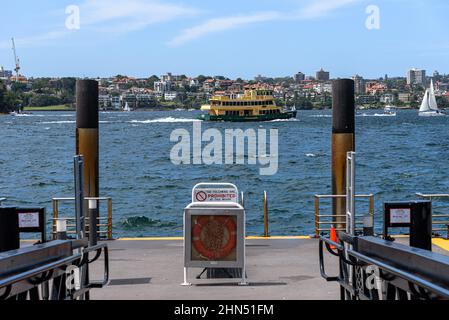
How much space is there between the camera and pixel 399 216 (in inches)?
450

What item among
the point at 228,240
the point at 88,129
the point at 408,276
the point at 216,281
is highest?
the point at 88,129

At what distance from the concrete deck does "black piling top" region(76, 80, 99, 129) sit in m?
3.13

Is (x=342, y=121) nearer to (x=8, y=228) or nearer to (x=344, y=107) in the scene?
(x=344, y=107)

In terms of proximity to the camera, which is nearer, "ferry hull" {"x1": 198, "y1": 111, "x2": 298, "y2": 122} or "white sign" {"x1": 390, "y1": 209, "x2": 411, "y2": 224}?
"white sign" {"x1": 390, "y1": 209, "x2": 411, "y2": 224}

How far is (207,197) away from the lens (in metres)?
14.0

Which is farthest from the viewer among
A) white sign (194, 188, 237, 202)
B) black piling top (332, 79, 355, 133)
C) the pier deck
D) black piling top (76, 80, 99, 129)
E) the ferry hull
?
the ferry hull

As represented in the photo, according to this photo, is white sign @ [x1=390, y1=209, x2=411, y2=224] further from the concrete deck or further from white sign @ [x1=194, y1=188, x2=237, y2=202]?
white sign @ [x1=194, y1=188, x2=237, y2=202]

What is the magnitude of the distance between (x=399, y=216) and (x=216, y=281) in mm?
2857

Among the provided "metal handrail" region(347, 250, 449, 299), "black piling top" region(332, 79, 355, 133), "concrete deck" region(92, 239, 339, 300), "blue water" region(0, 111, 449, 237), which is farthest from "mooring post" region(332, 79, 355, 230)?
"blue water" region(0, 111, 449, 237)

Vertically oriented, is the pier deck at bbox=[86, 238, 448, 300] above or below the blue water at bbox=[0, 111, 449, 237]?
above

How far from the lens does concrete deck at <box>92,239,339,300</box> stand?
421 inches

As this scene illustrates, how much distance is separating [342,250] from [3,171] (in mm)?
65630

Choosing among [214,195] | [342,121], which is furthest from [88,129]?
[342,121]
